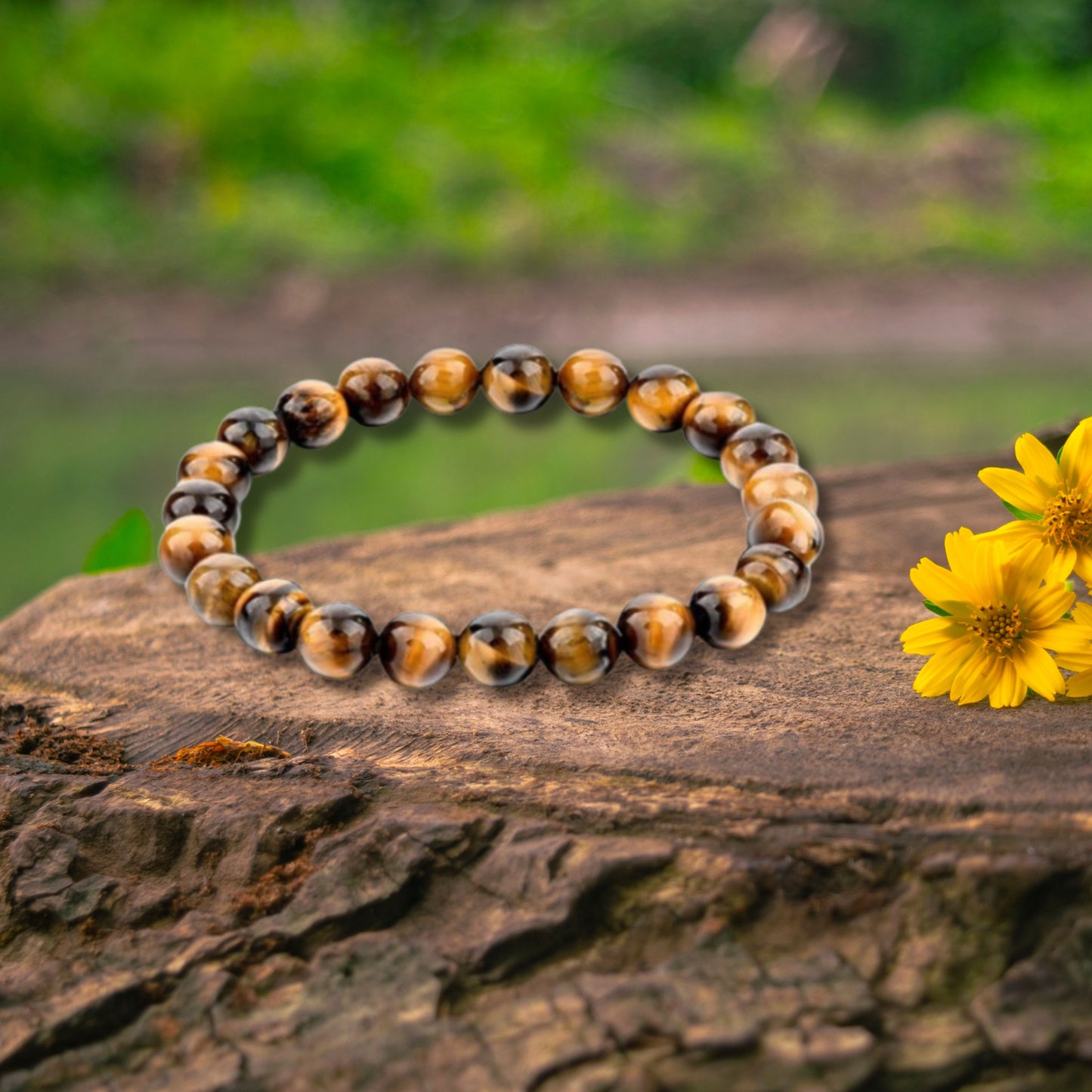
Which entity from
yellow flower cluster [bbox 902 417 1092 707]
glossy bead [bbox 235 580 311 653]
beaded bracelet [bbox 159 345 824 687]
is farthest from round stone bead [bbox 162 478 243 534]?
yellow flower cluster [bbox 902 417 1092 707]

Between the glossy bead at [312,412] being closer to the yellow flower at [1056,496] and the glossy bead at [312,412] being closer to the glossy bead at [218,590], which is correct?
the glossy bead at [218,590]

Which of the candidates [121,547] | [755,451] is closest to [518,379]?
[755,451]

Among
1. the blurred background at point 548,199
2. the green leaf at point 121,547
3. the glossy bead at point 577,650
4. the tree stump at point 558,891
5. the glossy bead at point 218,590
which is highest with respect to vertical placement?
the blurred background at point 548,199

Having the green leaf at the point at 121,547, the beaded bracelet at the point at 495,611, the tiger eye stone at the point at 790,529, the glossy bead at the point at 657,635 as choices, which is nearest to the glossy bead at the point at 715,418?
the beaded bracelet at the point at 495,611

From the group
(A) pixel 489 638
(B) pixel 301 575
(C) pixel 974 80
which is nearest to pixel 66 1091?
(A) pixel 489 638

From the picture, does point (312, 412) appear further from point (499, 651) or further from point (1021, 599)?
point (1021, 599)

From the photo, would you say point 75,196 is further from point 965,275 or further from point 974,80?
point 974,80
